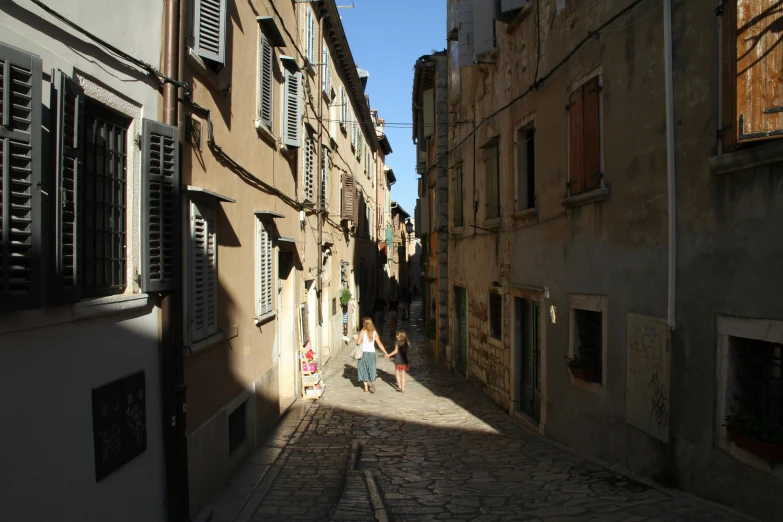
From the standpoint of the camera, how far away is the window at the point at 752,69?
16.2ft

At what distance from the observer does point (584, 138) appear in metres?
8.38

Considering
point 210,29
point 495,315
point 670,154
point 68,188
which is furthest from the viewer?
point 495,315

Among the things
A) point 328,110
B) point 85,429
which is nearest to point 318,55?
point 328,110

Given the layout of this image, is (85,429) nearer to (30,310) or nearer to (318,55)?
(30,310)

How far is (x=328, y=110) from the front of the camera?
1728 cm

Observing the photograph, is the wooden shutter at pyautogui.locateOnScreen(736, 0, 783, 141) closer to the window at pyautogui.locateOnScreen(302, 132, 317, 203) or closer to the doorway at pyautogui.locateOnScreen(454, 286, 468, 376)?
the window at pyautogui.locateOnScreen(302, 132, 317, 203)

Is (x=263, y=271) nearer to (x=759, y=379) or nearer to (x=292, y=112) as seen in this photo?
(x=292, y=112)

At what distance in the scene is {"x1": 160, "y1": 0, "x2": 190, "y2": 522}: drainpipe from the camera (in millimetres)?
5629

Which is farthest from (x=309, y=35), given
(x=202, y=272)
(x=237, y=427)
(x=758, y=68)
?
(x=758, y=68)

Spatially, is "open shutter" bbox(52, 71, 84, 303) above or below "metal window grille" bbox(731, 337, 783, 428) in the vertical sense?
above

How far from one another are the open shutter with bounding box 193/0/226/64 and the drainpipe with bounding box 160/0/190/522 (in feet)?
2.25

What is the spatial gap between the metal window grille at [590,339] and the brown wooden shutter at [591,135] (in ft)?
5.83

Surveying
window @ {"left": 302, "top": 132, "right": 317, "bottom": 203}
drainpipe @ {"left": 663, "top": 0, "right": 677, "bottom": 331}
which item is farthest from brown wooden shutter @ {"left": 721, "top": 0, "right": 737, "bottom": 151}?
window @ {"left": 302, "top": 132, "right": 317, "bottom": 203}

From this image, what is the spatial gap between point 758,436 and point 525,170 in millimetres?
7067
